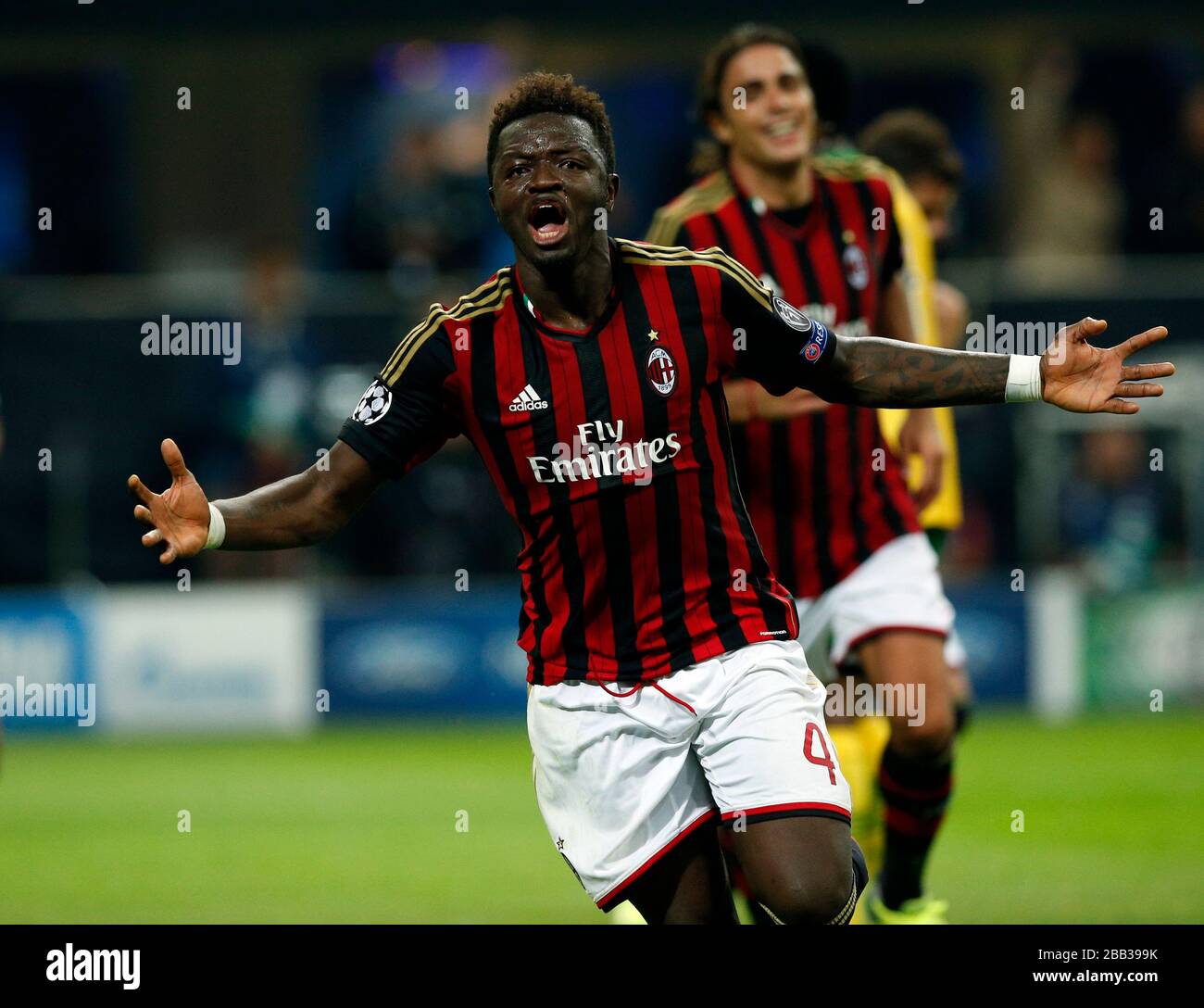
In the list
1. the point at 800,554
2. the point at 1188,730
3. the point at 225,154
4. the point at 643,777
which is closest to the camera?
the point at 643,777

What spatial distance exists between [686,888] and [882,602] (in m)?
1.69

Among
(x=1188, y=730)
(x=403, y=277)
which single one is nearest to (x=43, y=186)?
(x=403, y=277)

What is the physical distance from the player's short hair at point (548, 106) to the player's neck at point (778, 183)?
5.04ft

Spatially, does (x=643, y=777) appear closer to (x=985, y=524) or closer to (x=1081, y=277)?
(x=985, y=524)

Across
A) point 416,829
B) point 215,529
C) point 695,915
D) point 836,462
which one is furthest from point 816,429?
point 416,829

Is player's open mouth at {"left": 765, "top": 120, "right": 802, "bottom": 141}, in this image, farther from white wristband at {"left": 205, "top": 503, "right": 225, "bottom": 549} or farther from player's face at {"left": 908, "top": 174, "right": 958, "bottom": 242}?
white wristband at {"left": 205, "top": 503, "right": 225, "bottom": 549}

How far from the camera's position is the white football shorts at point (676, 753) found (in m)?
4.77

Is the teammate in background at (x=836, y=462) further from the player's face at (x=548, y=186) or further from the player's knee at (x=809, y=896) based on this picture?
the player's knee at (x=809, y=896)

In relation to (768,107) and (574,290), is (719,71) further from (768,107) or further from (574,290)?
(574,290)

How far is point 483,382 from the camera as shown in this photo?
191 inches

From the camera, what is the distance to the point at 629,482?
15.8 feet

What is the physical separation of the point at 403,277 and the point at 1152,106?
6.76 meters

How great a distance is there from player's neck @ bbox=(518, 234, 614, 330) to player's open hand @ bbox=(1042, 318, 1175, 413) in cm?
106

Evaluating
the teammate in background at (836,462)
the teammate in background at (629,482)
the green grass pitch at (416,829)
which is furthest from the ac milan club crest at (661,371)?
the green grass pitch at (416,829)
